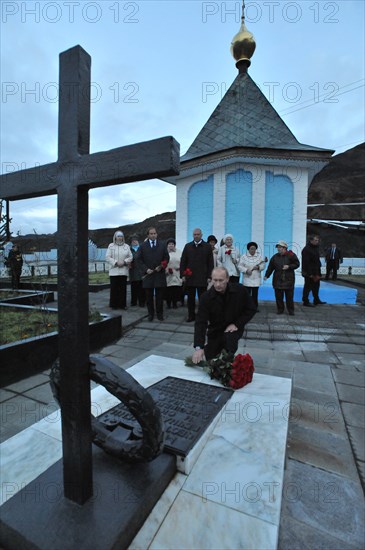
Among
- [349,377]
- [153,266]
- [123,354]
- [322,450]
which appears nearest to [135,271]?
[153,266]

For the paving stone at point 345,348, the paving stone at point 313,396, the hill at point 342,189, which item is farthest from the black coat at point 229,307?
the hill at point 342,189

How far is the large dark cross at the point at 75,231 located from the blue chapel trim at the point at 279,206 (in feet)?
27.4

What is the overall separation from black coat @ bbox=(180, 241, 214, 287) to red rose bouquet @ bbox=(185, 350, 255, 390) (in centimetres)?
294

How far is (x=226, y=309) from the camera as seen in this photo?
9.96ft

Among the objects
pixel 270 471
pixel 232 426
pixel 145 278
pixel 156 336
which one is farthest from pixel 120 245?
pixel 270 471

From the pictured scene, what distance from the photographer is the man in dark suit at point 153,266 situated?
579 cm

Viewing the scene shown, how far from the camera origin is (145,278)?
5863mm

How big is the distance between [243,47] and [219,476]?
12984 mm

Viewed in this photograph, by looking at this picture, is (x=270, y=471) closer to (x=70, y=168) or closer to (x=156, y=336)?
(x=70, y=168)

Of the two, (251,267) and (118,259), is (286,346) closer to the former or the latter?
(251,267)

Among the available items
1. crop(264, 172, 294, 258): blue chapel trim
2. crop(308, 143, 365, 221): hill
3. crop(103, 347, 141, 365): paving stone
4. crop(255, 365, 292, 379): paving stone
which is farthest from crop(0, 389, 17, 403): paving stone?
crop(308, 143, 365, 221): hill

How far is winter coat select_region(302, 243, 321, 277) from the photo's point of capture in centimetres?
704

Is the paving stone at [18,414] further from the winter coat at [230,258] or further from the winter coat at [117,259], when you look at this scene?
the winter coat at [230,258]

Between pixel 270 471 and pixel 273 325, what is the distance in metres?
4.19
